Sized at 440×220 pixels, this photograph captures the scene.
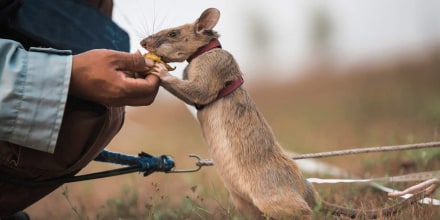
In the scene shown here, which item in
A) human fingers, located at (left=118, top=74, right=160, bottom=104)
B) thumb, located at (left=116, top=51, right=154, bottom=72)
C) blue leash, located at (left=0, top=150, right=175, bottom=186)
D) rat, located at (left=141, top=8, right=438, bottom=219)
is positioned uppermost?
thumb, located at (left=116, top=51, right=154, bottom=72)

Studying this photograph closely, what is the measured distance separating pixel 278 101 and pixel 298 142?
20.1 feet

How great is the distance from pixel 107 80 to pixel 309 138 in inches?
168

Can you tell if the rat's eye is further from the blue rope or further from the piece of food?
the blue rope

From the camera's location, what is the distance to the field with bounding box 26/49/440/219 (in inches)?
110

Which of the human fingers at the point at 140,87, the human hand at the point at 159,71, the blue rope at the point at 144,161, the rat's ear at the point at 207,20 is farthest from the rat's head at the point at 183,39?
the blue rope at the point at 144,161

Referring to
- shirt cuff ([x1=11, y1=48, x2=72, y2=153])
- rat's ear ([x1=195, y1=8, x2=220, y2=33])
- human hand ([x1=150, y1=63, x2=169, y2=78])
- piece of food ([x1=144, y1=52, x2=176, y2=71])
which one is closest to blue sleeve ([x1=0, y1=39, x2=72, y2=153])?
shirt cuff ([x1=11, y1=48, x2=72, y2=153])

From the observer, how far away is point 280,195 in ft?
6.59

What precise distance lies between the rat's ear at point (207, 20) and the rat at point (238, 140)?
0.27ft

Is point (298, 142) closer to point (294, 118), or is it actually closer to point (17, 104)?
point (294, 118)

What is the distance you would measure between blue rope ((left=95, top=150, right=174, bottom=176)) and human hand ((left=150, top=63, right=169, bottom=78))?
59 centimetres

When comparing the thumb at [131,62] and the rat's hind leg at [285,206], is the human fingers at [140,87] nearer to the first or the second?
the thumb at [131,62]

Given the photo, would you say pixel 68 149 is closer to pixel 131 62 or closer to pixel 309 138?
pixel 131 62

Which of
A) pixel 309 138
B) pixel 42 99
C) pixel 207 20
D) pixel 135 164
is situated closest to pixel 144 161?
pixel 135 164

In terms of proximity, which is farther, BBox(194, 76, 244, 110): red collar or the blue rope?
the blue rope
